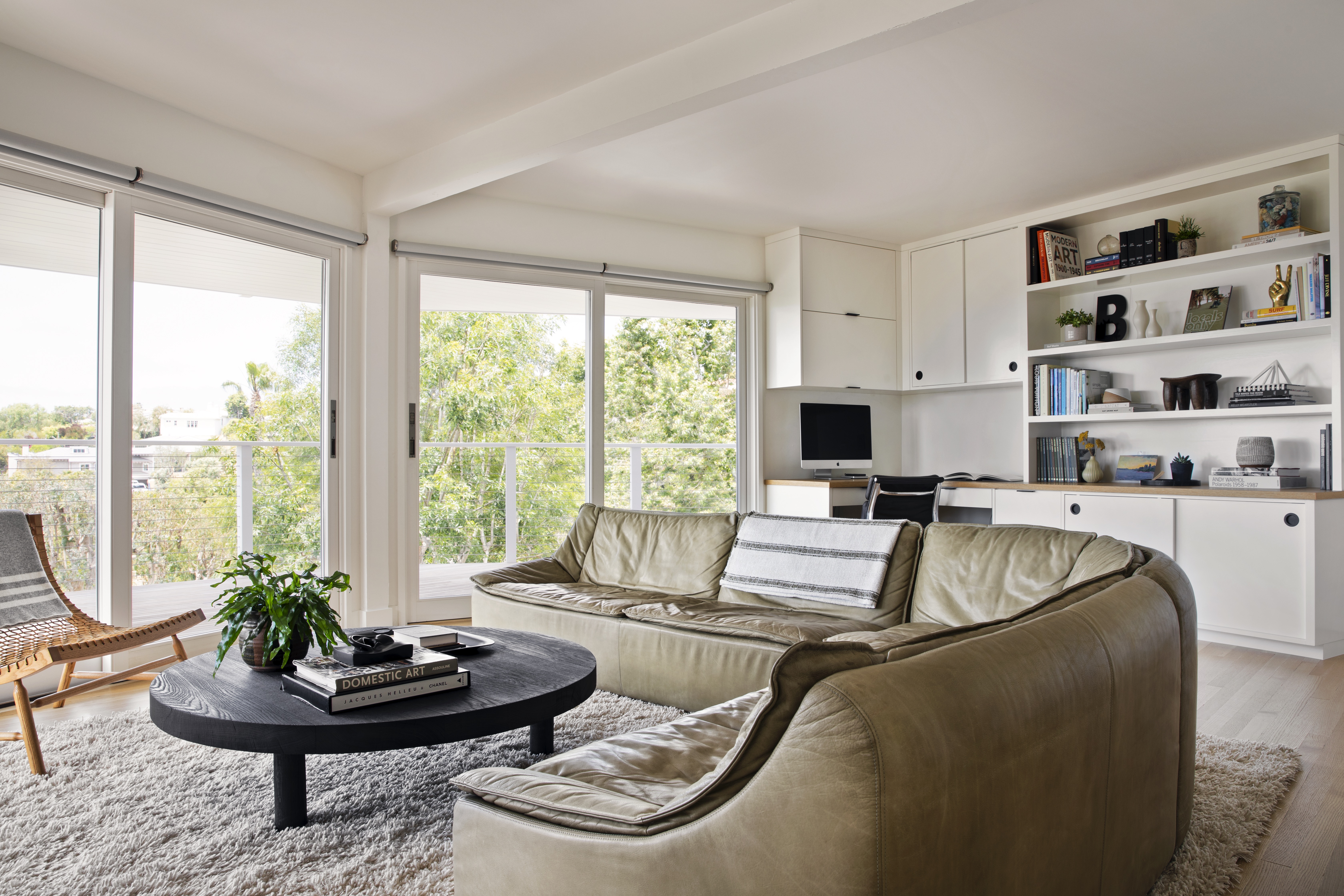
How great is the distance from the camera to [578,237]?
5133 mm

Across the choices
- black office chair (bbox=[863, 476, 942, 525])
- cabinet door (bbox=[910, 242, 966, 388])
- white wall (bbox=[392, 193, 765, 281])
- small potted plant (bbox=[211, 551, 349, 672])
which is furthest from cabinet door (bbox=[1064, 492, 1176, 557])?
small potted plant (bbox=[211, 551, 349, 672])

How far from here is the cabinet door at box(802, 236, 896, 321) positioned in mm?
5609

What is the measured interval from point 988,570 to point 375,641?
1843 mm

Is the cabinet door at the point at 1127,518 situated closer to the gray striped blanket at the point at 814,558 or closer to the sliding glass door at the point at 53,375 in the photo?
the gray striped blanket at the point at 814,558

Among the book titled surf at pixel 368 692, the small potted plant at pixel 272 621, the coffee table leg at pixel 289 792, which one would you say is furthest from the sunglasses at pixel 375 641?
the coffee table leg at pixel 289 792

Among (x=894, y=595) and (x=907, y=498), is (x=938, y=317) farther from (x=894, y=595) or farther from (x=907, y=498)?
(x=894, y=595)

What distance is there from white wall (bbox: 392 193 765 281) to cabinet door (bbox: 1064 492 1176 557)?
2.51 meters

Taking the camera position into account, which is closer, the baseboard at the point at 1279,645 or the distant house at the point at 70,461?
the distant house at the point at 70,461

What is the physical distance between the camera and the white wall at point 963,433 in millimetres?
5660

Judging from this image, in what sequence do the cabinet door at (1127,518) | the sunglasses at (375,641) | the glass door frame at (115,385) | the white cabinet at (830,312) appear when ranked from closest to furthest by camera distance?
the sunglasses at (375,641)
the glass door frame at (115,385)
the cabinet door at (1127,518)
the white cabinet at (830,312)

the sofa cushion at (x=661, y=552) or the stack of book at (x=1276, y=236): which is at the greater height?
the stack of book at (x=1276, y=236)

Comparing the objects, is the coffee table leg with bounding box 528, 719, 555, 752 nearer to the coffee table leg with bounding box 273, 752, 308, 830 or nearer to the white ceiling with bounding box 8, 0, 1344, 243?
the coffee table leg with bounding box 273, 752, 308, 830

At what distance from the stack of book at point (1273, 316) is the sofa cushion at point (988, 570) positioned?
2.43m

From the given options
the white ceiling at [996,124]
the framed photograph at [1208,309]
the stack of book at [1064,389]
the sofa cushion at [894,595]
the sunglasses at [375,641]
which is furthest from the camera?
the stack of book at [1064,389]
